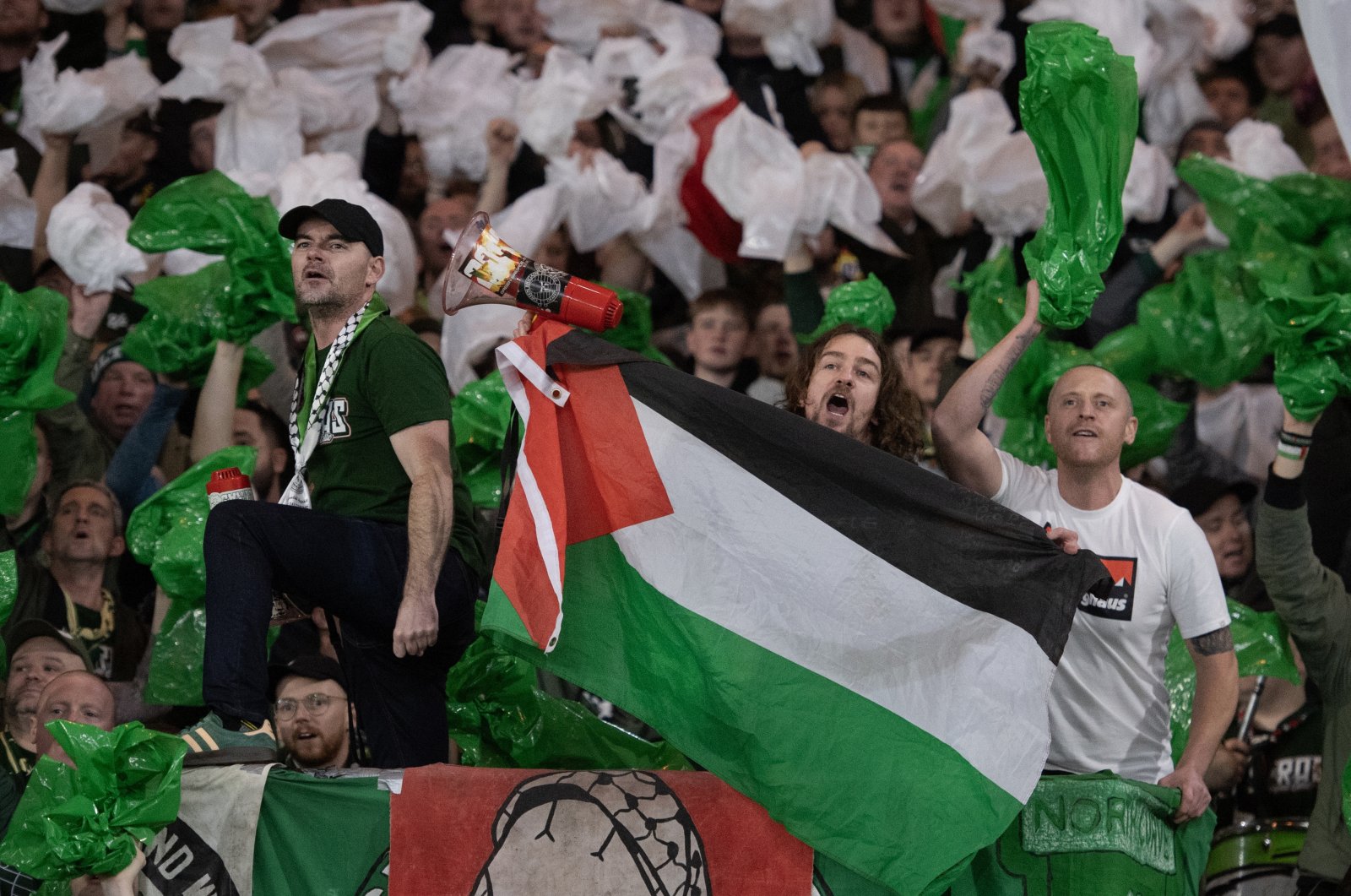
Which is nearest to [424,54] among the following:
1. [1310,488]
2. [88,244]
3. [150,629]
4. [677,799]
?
[88,244]

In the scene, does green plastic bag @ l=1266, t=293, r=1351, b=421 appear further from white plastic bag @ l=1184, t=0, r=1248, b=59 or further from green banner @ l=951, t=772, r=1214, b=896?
white plastic bag @ l=1184, t=0, r=1248, b=59

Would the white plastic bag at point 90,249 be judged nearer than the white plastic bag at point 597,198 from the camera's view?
Yes

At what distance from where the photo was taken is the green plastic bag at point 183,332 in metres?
6.37

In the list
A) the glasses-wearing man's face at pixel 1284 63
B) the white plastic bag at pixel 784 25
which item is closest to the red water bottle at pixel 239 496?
the white plastic bag at pixel 784 25

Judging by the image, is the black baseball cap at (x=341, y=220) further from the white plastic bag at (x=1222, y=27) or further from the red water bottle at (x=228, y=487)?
the white plastic bag at (x=1222, y=27)

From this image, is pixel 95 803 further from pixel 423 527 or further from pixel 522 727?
pixel 522 727

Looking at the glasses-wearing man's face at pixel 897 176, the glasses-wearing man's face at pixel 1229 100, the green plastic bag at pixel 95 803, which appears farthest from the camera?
the glasses-wearing man's face at pixel 1229 100

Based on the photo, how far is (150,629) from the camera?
20.4 ft

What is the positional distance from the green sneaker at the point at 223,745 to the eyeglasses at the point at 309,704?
1147 millimetres

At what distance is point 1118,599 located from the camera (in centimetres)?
498

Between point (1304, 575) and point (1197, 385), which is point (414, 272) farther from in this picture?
point (1304, 575)

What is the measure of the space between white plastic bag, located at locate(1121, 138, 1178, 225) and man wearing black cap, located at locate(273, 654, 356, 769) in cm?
392

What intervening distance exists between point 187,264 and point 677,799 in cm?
363

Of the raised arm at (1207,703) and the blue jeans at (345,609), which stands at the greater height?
the raised arm at (1207,703)
